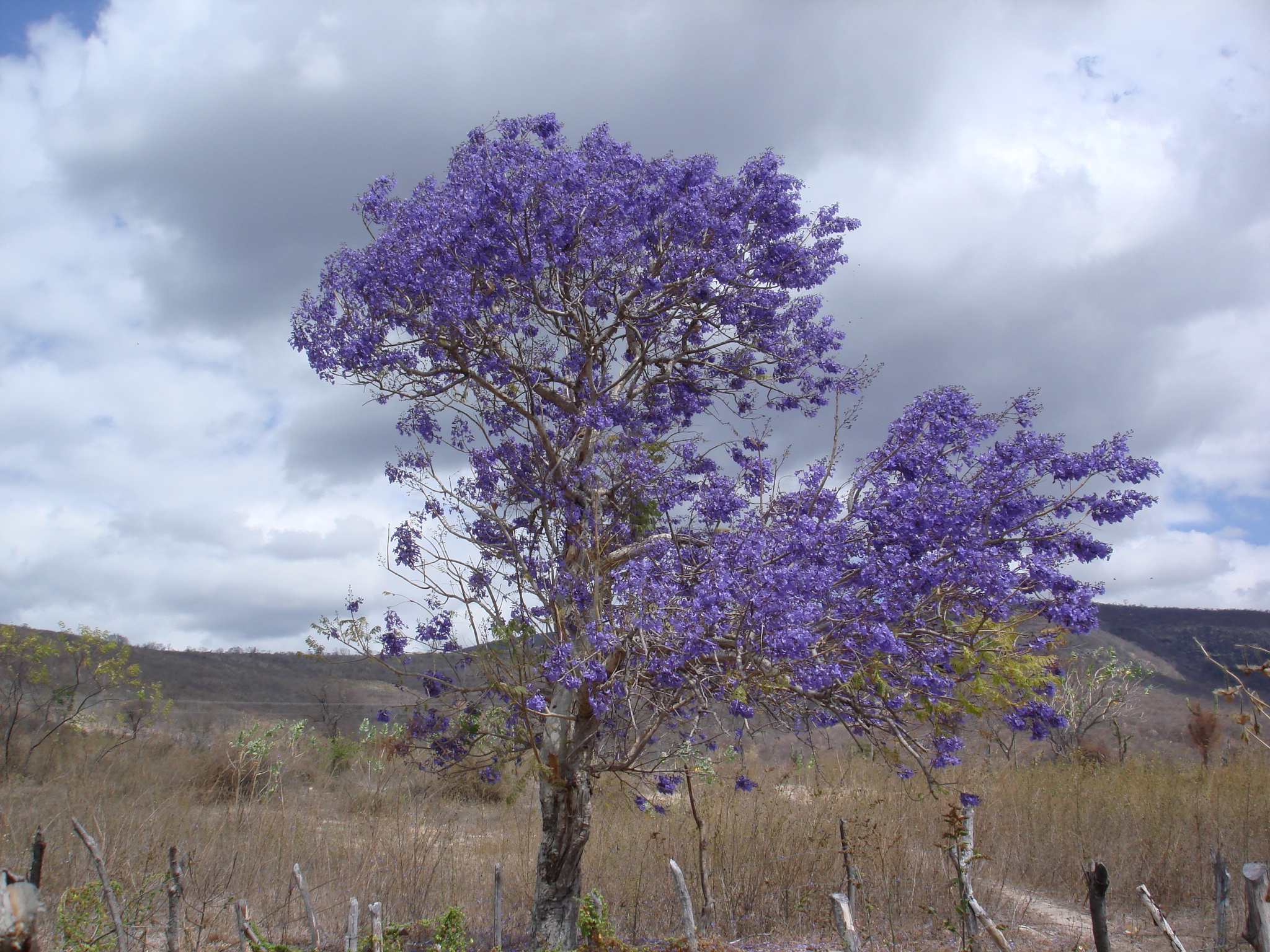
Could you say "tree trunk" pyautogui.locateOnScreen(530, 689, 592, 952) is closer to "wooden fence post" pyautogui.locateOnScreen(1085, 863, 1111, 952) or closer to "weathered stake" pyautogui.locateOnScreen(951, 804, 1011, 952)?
"weathered stake" pyautogui.locateOnScreen(951, 804, 1011, 952)

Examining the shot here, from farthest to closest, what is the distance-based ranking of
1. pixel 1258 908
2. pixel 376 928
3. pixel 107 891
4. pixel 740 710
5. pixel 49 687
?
pixel 49 687 → pixel 740 710 → pixel 107 891 → pixel 376 928 → pixel 1258 908

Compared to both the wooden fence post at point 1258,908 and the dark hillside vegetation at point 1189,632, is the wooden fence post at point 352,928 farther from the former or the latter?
the dark hillside vegetation at point 1189,632

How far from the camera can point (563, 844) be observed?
20.2 ft

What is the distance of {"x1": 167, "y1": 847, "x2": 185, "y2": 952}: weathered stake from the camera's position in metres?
4.73

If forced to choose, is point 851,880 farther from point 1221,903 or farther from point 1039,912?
point 1039,912

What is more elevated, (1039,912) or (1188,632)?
(1188,632)

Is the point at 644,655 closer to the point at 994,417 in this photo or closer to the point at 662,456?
the point at 662,456

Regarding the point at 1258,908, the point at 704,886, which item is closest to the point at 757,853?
the point at 704,886

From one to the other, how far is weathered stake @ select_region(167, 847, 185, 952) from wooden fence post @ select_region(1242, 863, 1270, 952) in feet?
17.9

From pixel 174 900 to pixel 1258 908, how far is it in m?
5.68

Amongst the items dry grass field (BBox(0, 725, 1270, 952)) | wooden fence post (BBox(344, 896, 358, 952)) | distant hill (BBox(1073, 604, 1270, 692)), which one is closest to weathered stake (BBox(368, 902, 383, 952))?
wooden fence post (BBox(344, 896, 358, 952))

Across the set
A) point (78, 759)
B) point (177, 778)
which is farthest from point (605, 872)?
point (78, 759)

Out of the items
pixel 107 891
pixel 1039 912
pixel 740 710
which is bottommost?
pixel 1039 912

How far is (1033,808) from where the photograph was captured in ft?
34.6
